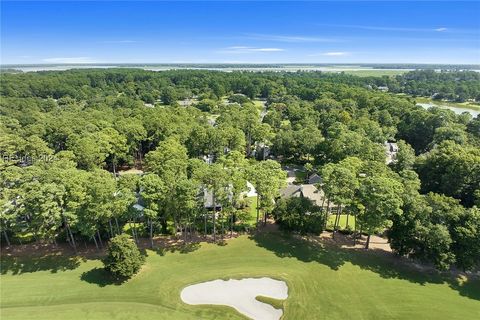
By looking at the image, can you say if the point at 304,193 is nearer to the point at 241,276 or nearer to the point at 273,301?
the point at 241,276

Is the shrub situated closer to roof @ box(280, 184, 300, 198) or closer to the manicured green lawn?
the manicured green lawn

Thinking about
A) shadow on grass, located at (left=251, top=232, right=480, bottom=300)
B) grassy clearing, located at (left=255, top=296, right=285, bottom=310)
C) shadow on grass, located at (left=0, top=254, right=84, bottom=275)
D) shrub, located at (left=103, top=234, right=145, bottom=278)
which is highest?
shrub, located at (left=103, top=234, right=145, bottom=278)

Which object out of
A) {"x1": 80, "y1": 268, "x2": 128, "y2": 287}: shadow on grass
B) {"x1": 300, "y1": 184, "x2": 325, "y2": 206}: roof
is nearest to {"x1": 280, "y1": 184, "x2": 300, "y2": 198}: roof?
{"x1": 300, "y1": 184, "x2": 325, "y2": 206}: roof

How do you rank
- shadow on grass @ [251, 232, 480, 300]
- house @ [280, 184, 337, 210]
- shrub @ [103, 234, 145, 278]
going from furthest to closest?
house @ [280, 184, 337, 210] → shadow on grass @ [251, 232, 480, 300] → shrub @ [103, 234, 145, 278]

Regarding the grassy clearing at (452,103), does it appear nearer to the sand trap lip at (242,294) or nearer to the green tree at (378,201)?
the green tree at (378,201)

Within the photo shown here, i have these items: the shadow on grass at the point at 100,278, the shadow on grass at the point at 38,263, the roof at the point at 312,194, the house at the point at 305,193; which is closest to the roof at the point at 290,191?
the house at the point at 305,193

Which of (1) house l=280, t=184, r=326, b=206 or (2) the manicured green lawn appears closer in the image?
(2) the manicured green lawn

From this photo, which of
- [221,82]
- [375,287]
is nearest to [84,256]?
[375,287]
